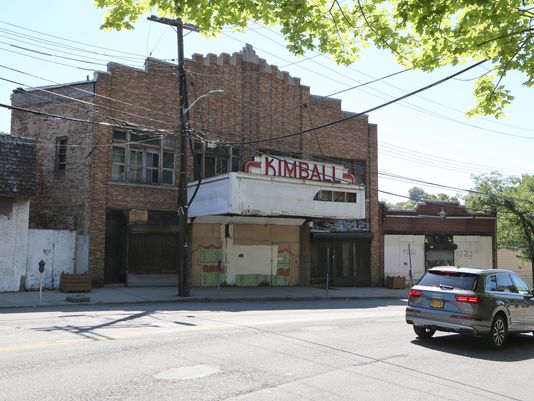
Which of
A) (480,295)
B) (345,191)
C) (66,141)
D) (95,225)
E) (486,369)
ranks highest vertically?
(66,141)

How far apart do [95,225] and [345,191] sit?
11.3 metres

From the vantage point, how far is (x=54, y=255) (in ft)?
67.5

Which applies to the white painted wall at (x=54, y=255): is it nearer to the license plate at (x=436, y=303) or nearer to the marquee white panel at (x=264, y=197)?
the marquee white panel at (x=264, y=197)

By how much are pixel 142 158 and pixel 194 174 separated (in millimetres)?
2610

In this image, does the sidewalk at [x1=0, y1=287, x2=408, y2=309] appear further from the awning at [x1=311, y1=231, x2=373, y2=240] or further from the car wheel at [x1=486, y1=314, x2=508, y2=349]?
the car wheel at [x1=486, y1=314, x2=508, y2=349]

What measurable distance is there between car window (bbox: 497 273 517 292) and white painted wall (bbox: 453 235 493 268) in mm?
22102

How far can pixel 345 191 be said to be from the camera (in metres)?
25.0

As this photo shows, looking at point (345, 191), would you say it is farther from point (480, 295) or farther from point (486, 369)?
point (486, 369)

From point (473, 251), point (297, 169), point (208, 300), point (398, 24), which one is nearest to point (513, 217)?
point (473, 251)

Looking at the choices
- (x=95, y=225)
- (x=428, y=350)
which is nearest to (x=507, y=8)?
(x=428, y=350)

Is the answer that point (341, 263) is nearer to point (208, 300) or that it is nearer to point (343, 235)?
point (343, 235)

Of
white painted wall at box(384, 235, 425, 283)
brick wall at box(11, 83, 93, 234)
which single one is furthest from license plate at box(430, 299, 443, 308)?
white painted wall at box(384, 235, 425, 283)

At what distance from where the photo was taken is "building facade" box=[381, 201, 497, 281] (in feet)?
102

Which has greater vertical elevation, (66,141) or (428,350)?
(66,141)
